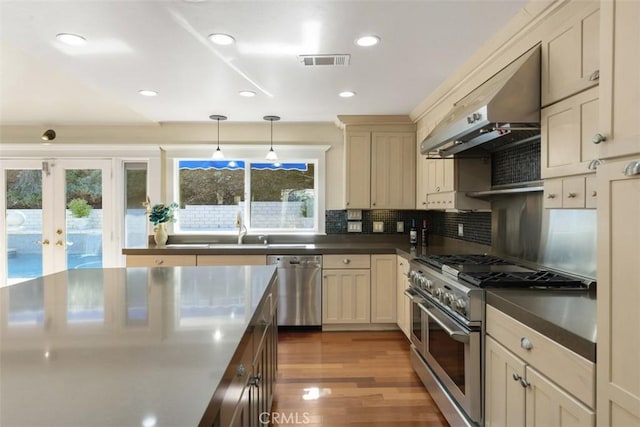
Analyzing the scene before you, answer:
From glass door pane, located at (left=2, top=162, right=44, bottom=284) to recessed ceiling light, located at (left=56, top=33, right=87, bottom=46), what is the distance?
121 inches

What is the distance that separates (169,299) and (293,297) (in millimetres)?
2307

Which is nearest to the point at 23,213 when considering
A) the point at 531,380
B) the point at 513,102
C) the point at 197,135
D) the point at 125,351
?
the point at 197,135

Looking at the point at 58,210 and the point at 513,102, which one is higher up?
the point at 513,102

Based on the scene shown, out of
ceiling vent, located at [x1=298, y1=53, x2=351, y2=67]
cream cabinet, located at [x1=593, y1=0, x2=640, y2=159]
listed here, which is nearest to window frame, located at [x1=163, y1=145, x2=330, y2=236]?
ceiling vent, located at [x1=298, y1=53, x2=351, y2=67]

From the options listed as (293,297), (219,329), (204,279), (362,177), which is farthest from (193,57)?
(293,297)

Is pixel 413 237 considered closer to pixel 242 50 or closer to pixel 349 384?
pixel 349 384

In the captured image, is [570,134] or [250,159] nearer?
[570,134]

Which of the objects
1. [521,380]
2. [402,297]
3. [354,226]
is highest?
[354,226]

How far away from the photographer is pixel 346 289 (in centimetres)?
385

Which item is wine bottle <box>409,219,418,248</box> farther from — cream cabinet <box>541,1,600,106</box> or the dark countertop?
cream cabinet <box>541,1,600,106</box>

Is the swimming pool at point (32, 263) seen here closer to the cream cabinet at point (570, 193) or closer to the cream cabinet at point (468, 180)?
the cream cabinet at point (468, 180)

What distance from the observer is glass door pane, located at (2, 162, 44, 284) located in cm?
450

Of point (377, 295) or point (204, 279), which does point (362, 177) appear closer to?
point (377, 295)

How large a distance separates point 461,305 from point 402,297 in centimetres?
179
